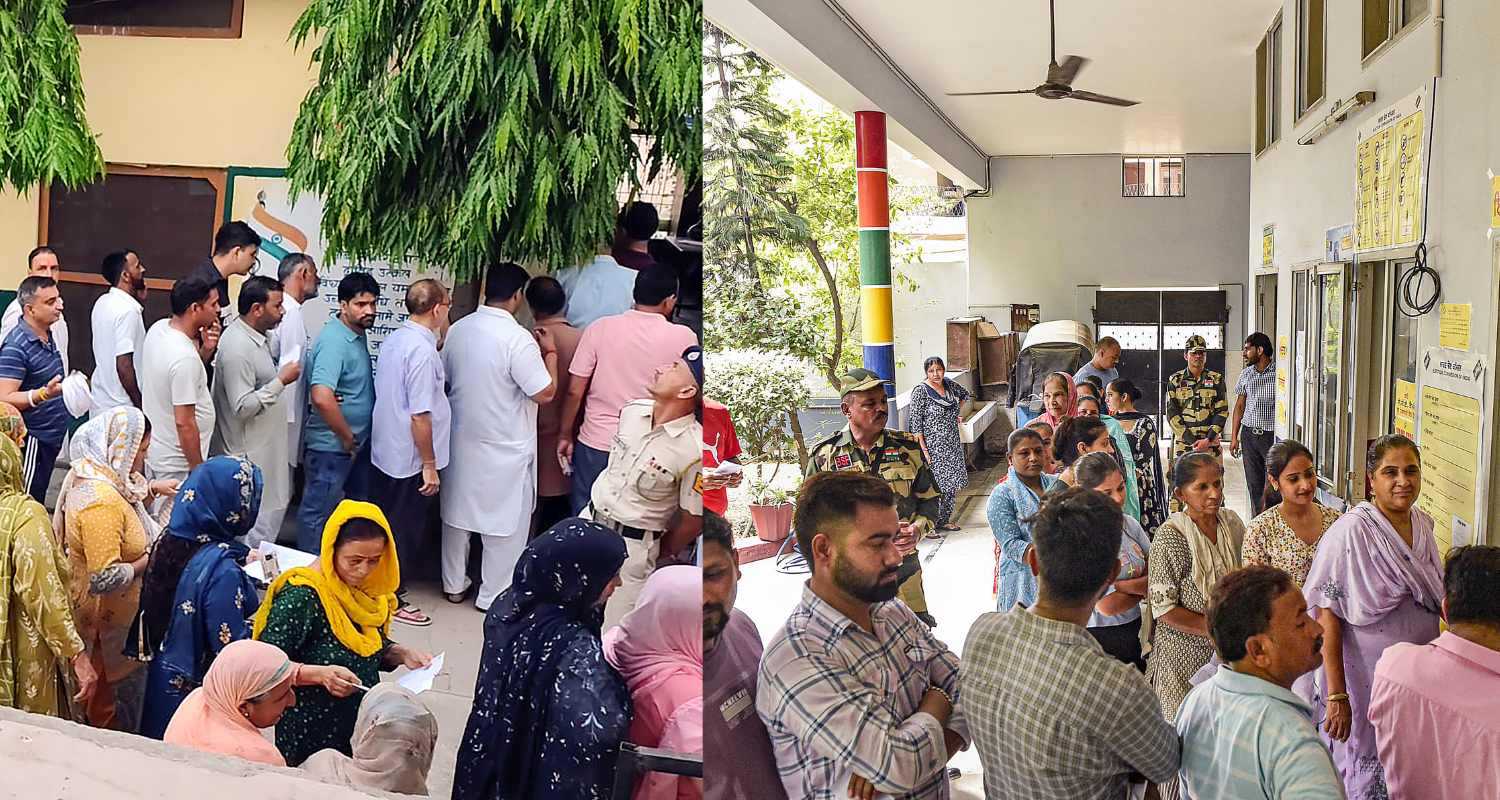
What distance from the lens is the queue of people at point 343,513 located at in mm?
2584

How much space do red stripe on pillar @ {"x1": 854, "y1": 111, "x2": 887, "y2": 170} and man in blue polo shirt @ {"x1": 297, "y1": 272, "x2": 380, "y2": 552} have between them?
156cm

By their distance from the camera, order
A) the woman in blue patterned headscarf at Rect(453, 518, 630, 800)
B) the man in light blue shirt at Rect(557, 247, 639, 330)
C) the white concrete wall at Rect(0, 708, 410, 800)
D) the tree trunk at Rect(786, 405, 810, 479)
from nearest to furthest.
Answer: the tree trunk at Rect(786, 405, 810, 479) < the woman in blue patterned headscarf at Rect(453, 518, 630, 800) < the man in light blue shirt at Rect(557, 247, 639, 330) < the white concrete wall at Rect(0, 708, 410, 800)

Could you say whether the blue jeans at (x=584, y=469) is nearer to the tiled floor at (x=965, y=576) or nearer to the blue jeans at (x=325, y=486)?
the blue jeans at (x=325, y=486)

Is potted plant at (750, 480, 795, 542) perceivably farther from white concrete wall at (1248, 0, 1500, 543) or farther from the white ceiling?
white concrete wall at (1248, 0, 1500, 543)

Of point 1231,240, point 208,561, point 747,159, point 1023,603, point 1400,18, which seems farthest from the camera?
point 208,561

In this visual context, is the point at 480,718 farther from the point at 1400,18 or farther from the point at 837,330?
the point at 1400,18

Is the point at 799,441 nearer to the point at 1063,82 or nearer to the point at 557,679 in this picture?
the point at 1063,82

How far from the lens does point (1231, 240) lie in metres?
1.57

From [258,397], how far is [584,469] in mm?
868

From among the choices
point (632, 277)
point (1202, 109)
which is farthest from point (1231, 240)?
point (632, 277)

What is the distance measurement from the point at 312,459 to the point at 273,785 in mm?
773

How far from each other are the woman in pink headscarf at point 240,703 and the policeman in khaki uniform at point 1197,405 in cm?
206

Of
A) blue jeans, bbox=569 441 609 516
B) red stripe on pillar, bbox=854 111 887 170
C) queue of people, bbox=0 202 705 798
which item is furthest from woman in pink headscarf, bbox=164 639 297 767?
red stripe on pillar, bbox=854 111 887 170

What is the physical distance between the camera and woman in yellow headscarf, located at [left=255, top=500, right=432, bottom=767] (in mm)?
2832
